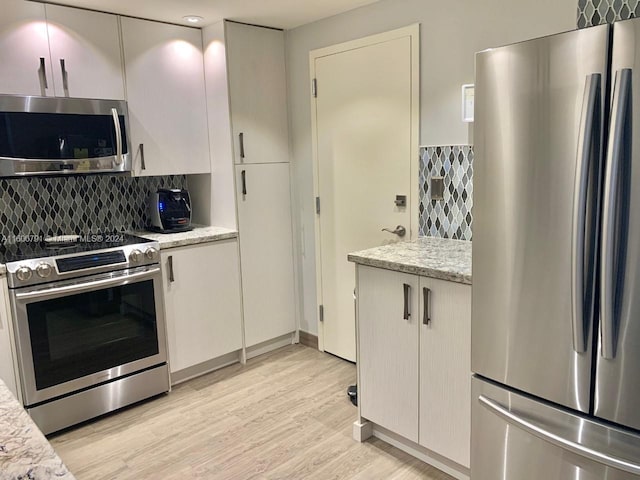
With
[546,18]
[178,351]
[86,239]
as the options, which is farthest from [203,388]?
[546,18]

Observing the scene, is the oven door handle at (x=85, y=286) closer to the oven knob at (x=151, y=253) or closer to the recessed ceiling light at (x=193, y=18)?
the oven knob at (x=151, y=253)

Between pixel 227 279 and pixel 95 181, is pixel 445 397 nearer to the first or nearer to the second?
pixel 227 279

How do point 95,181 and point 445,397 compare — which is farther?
point 95,181

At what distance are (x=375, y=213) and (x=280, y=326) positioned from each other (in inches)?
46.5

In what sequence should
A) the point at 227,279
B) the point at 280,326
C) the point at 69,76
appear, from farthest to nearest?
the point at 280,326, the point at 227,279, the point at 69,76

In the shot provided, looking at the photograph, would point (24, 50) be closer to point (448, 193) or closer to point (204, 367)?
point (204, 367)

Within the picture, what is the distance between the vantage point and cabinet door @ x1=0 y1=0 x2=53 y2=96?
2584 millimetres

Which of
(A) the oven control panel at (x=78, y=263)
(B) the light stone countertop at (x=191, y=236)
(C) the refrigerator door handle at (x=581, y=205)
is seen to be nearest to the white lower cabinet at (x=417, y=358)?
(C) the refrigerator door handle at (x=581, y=205)

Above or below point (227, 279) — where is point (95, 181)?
above

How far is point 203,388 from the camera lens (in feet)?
10.5

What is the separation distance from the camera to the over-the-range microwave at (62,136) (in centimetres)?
262

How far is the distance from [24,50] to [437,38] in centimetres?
216

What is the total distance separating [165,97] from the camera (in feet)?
10.5

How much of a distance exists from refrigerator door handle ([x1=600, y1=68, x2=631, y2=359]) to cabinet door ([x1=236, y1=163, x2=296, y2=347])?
94.5 inches
